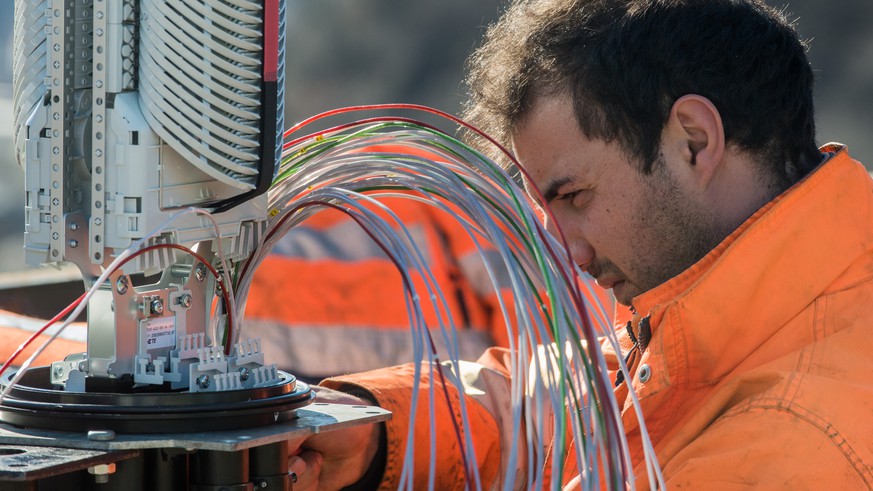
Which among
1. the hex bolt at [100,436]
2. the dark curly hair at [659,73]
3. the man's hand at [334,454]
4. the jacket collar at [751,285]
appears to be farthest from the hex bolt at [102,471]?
the dark curly hair at [659,73]

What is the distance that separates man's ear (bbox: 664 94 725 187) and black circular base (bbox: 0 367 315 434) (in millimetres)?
752

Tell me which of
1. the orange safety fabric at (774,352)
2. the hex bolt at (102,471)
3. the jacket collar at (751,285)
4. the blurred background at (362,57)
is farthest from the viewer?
the blurred background at (362,57)

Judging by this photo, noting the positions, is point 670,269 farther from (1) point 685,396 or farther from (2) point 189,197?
(2) point 189,197

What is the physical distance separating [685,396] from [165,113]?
0.77 m

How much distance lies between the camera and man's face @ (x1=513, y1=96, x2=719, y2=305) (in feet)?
4.75

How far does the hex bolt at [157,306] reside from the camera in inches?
38.1

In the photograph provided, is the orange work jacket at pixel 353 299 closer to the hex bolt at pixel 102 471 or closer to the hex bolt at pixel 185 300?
the hex bolt at pixel 185 300

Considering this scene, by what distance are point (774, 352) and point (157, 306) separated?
2.48 ft

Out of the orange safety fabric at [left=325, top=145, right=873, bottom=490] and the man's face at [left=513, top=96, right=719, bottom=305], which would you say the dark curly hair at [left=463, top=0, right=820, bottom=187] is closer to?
the man's face at [left=513, top=96, right=719, bottom=305]

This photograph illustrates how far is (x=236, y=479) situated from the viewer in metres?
0.90

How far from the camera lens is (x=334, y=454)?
1.51 m

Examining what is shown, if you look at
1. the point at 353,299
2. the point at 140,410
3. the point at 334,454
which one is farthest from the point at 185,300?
the point at 353,299

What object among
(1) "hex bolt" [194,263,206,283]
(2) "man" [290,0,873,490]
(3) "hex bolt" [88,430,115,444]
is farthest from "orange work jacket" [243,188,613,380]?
(3) "hex bolt" [88,430,115,444]

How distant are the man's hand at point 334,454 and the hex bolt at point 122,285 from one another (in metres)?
0.50
